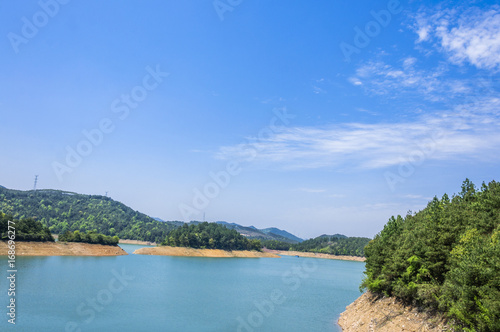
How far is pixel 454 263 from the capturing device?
19453mm

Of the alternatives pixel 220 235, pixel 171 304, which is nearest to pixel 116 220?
pixel 220 235

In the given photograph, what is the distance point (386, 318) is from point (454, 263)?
25.3 ft

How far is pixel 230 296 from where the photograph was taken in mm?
40281

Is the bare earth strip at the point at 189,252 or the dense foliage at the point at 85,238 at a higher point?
the dense foliage at the point at 85,238

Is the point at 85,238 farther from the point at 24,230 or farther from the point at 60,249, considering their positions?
the point at 24,230

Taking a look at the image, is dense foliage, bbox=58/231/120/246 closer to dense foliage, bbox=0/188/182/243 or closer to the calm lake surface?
the calm lake surface

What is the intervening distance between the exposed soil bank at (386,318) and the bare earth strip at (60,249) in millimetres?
65413

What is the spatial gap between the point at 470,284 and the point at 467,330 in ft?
7.02

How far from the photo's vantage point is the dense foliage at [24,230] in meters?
64.8

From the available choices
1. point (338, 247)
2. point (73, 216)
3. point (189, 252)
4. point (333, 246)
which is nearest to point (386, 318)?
point (189, 252)

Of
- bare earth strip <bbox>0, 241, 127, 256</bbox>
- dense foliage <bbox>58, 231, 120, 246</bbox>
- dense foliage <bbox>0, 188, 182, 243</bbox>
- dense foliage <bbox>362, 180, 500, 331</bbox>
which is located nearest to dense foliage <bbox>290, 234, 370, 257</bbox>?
dense foliage <bbox>0, 188, 182, 243</bbox>

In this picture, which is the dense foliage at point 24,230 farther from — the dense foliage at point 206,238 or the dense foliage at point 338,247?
the dense foliage at point 338,247

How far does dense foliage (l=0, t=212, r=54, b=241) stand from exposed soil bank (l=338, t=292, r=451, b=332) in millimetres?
65649

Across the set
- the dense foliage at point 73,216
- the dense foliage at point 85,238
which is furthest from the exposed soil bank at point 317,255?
the dense foliage at point 85,238
